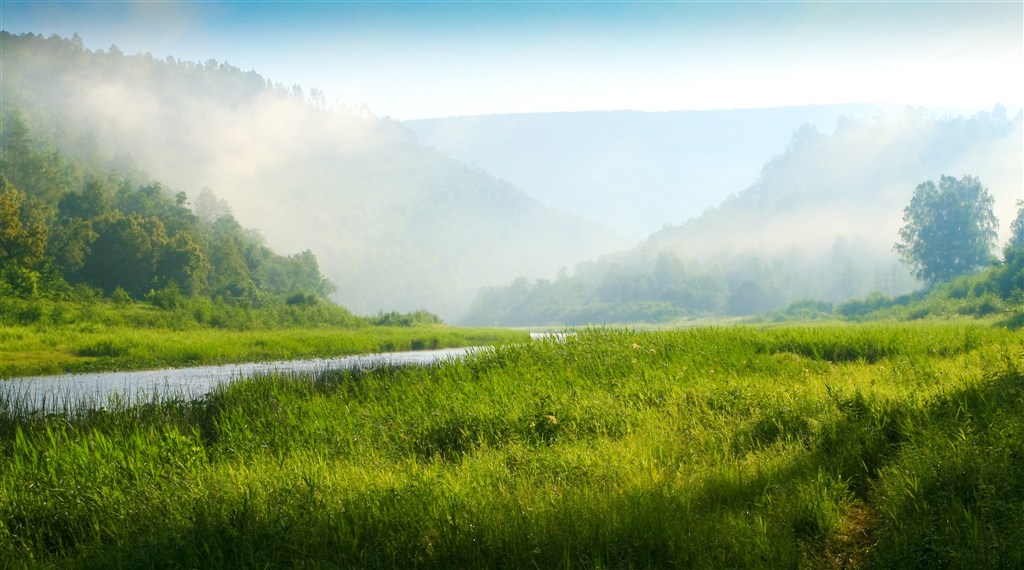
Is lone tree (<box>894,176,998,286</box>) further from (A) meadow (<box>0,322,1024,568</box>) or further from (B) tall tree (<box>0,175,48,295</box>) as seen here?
(B) tall tree (<box>0,175,48,295</box>)

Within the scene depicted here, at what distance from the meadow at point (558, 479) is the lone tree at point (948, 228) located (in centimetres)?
6167

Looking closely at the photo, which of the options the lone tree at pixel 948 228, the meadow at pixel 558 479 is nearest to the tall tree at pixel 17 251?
the meadow at pixel 558 479

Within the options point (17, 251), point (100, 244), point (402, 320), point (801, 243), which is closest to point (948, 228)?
point (402, 320)

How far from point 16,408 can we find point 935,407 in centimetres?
1645

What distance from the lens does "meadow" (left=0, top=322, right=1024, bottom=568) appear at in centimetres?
691

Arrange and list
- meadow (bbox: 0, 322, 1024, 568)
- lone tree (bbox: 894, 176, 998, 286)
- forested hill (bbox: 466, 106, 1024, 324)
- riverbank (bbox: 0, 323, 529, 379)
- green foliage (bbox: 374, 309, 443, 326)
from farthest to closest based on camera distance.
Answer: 1. forested hill (bbox: 466, 106, 1024, 324)
2. green foliage (bbox: 374, 309, 443, 326)
3. lone tree (bbox: 894, 176, 998, 286)
4. riverbank (bbox: 0, 323, 529, 379)
5. meadow (bbox: 0, 322, 1024, 568)

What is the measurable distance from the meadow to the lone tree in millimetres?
61666

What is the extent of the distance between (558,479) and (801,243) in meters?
151

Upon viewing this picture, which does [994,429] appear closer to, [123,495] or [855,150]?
[123,495]

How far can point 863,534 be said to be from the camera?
7336 mm

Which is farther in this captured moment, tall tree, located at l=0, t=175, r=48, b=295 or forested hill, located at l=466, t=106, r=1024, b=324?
forested hill, located at l=466, t=106, r=1024, b=324

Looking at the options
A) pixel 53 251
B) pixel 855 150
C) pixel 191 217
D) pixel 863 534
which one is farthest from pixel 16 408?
pixel 855 150

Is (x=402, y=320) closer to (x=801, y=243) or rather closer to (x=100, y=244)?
(x=100, y=244)

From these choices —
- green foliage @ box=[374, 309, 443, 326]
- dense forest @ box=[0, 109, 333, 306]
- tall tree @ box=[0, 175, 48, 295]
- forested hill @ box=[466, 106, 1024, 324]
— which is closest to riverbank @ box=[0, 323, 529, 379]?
tall tree @ box=[0, 175, 48, 295]
